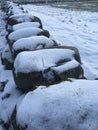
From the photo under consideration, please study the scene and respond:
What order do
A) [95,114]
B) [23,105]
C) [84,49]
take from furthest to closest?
[84,49], [23,105], [95,114]

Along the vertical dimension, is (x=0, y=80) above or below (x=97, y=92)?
below

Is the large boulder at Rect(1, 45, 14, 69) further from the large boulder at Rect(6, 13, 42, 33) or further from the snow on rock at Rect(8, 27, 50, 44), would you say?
the large boulder at Rect(6, 13, 42, 33)

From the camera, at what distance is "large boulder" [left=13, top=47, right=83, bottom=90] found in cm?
452

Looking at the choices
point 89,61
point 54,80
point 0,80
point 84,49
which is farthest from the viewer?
point 84,49

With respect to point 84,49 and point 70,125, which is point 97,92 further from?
point 84,49

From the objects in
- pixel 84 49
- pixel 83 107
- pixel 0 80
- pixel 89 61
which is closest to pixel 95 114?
pixel 83 107

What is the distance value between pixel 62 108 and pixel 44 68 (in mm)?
1396

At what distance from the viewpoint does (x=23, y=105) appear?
11.8 feet

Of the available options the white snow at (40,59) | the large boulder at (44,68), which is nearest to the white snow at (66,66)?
the large boulder at (44,68)

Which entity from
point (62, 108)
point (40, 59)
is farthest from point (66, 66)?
point (62, 108)

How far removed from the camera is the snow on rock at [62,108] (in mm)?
3146

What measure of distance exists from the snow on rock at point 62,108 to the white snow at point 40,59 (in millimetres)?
1018

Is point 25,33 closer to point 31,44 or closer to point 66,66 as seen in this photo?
point 31,44

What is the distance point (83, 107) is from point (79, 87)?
0.38 meters
